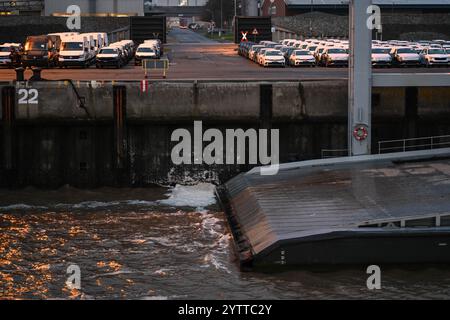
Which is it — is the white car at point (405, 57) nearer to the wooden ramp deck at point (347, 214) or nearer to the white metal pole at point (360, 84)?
the white metal pole at point (360, 84)

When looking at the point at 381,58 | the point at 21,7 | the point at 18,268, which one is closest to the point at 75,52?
the point at 381,58

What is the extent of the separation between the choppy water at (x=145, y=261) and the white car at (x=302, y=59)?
23.2 m

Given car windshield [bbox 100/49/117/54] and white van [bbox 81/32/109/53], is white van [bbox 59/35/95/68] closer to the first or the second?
car windshield [bbox 100/49/117/54]

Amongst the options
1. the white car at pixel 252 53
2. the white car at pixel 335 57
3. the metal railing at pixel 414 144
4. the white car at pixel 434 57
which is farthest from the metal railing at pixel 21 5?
the metal railing at pixel 414 144

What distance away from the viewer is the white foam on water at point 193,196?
34719mm

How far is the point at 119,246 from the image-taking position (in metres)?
28.4

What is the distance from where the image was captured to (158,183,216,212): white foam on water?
1367 inches

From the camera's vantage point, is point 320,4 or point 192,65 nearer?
point 192,65

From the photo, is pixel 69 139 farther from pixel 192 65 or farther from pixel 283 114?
pixel 192 65

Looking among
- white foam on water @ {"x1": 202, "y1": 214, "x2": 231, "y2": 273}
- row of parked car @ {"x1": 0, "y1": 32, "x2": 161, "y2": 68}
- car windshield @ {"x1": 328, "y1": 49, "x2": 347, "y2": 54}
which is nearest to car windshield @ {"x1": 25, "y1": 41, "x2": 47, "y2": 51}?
row of parked car @ {"x1": 0, "y1": 32, "x2": 161, "y2": 68}

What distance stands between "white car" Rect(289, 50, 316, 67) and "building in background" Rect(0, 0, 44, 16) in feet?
164

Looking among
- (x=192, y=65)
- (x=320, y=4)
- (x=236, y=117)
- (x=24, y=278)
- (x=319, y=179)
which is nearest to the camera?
(x=24, y=278)

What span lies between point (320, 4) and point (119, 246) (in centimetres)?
8664

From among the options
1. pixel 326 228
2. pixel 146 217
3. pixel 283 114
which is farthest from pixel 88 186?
pixel 326 228
